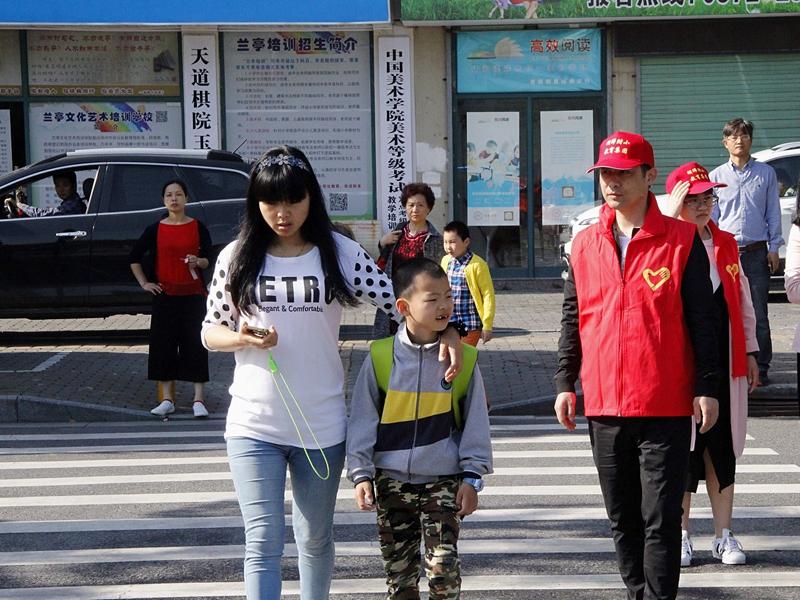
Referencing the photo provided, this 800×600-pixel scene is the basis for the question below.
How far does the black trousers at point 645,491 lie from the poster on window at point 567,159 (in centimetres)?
1427

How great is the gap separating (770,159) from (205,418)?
351 inches

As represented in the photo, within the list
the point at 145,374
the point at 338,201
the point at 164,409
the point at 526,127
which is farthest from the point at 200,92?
the point at 164,409

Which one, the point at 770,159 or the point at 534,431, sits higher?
the point at 770,159

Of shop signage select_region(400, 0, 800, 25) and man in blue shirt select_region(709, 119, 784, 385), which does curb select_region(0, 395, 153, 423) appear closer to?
man in blue shirt select_region(709, 119, 784, 385)

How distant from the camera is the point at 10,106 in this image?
18.8 metres

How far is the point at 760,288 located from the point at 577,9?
28.2 ft

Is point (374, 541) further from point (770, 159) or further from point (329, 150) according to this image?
point (329, 150)

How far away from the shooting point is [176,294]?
10.5 m

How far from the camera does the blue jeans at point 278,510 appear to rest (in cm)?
423

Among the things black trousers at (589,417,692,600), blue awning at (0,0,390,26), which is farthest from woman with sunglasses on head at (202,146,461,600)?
blue awning at (0,0,390,26)

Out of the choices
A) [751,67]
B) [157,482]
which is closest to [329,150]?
[751,67]

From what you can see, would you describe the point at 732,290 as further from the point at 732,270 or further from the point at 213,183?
the point at 213,183

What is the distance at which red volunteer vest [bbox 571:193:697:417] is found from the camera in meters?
4.64

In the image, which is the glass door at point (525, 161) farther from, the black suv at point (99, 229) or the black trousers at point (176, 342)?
the black trousers at point (176, 342)
